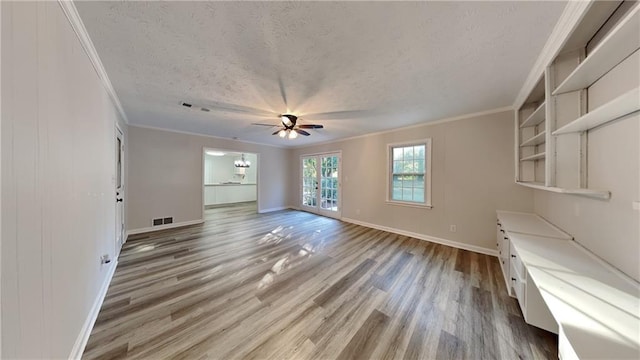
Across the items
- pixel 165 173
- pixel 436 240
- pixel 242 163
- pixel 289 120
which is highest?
pixel 289 120

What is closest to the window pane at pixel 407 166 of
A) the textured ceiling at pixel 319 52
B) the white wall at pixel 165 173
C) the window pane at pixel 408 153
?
the window pane at pixel 408 153

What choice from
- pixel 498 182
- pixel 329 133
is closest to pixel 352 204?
pixel 329 133

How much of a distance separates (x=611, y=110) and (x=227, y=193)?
29.0 feet

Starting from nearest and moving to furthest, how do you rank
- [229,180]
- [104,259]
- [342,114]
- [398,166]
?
[104,259]
[342,114]
[398,166]
[229,180]

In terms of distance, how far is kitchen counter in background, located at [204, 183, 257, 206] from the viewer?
7602 mm

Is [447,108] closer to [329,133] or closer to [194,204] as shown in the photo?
[329,133]

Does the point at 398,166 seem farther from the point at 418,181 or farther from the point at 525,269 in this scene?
the point at 525,269

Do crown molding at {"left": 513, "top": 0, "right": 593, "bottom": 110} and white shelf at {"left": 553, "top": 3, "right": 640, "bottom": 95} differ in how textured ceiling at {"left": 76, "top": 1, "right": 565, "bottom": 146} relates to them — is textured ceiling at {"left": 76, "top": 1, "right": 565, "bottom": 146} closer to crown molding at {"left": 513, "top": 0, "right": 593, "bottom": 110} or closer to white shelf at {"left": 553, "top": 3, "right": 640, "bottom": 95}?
crown molding at {"left": 513, "top": 0, "right": 593, "bottom": 110}

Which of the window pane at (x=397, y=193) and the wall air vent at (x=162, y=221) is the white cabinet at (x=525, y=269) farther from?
the wall air vent at (x=162, y=221)

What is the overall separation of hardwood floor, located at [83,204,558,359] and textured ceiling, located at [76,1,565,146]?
236 cm

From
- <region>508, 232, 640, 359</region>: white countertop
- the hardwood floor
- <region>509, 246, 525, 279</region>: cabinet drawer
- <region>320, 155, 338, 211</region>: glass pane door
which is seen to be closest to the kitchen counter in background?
<region>320, 155, 338, 211</region>: glass pane door

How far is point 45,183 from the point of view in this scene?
1069 millimetres

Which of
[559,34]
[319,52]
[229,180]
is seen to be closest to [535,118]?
[559,34]

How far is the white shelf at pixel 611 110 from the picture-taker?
971mm
